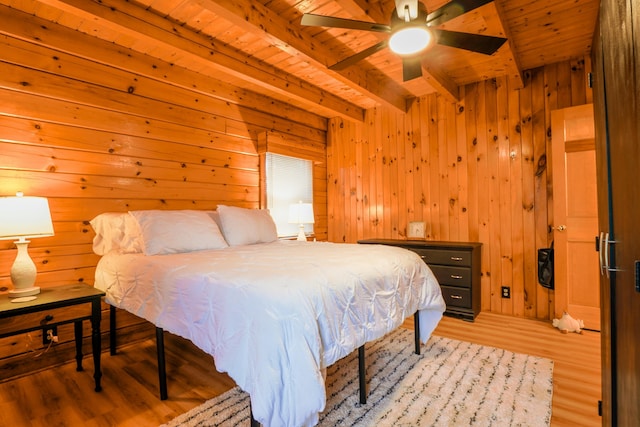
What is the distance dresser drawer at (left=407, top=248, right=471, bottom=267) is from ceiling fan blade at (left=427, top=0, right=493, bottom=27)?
7.39 ft

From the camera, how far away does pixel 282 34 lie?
7.80ft

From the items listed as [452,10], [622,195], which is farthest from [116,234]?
[622,195]

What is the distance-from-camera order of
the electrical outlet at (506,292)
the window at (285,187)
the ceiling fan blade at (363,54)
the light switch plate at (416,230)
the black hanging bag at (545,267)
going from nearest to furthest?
the ceiling fan blade at (363,54) → the black hanging bag at (545,267) → the electrical outlet at (506,292) → the light switch plate at (416,230) → the window at (285,187)

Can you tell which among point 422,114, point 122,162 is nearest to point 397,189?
point 422,114

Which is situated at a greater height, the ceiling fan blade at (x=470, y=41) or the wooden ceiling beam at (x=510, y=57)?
the wooden ceiling beam at (x=510, y=57)

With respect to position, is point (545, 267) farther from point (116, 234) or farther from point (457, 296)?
point (116, 234)

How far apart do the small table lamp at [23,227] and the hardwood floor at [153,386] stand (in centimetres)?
64

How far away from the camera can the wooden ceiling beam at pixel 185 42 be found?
6.64ft

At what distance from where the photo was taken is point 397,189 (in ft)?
13.7

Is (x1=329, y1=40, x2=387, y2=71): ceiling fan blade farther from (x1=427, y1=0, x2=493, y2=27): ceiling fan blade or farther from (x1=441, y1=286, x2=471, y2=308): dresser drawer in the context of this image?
(x1=441, y1=286, x2=471, y2=308): dresser drawer

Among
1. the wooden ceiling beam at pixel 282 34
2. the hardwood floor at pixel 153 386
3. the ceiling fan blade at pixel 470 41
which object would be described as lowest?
the hardwood floor at pixel 153 386

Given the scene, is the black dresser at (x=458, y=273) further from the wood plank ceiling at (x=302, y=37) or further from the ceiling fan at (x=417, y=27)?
the ceiling fan at (x=417, y=27)

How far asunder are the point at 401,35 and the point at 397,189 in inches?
98.4

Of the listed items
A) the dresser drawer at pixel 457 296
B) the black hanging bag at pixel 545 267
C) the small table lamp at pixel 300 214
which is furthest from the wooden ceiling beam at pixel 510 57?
the small table lamp at pixel 300 214
